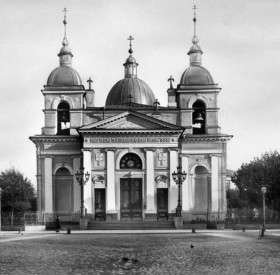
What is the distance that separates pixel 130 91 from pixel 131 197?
12.4m

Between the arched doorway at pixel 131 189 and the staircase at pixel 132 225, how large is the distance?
13.0 feet

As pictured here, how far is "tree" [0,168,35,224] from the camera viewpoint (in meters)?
76.9

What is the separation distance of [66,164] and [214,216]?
14.4m

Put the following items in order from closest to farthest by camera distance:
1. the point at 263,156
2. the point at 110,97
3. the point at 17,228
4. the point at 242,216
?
1. the point at 17,228
2. the point at 242,216
3. the point at 110,97
4. the point at 263,156

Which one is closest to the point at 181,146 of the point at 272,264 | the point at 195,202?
the point at 195,202

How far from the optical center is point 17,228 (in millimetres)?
45719

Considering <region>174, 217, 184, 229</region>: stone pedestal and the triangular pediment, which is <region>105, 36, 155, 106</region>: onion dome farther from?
<region>174, 217, 184, 229</region>: stone pedestal

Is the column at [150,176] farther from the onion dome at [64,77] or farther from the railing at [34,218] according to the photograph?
the onion dome at [64,77]

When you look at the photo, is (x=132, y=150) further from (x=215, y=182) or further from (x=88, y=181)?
(x=215, y=182)

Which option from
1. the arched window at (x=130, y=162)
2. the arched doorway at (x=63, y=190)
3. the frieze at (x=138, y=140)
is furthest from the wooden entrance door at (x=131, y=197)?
the arched doorway at (x=63, y=190)

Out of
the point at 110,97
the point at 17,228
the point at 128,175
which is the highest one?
the point at 110,97

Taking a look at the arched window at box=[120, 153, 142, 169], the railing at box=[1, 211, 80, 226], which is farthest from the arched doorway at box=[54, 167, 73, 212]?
the arched window at box=[120, 153, 142, 169]

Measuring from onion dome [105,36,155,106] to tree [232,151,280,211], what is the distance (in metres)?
17.9

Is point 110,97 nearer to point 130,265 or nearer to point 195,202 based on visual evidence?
point 195,202
